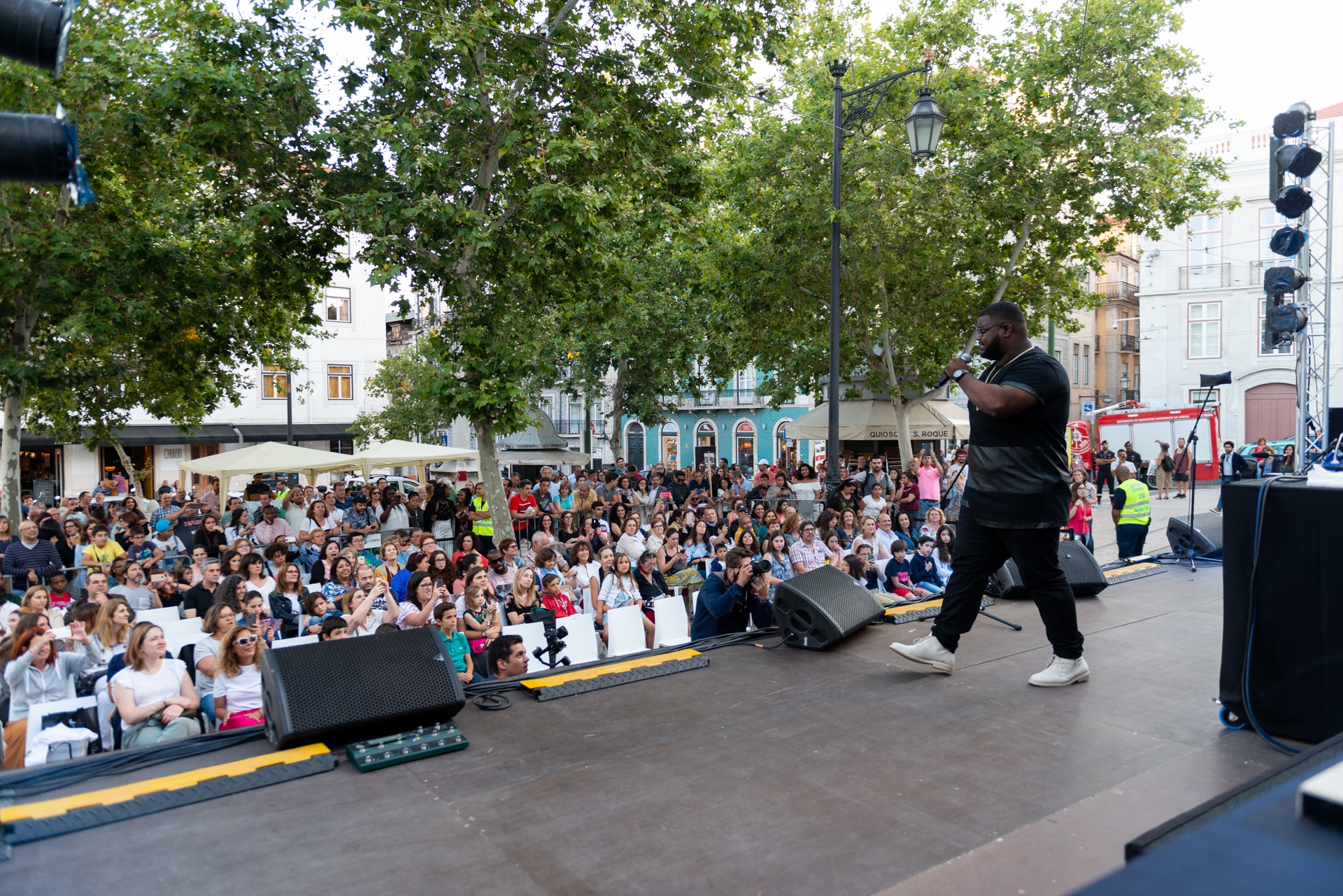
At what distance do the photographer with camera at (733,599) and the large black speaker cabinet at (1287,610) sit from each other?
356 centimetres

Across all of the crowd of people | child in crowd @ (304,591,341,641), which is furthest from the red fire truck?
child in crowd @ (304,591,341,641)

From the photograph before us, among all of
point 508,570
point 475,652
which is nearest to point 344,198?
point 508,570

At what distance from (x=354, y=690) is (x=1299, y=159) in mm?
9167

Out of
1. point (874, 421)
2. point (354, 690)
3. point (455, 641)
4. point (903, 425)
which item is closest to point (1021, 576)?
point (354, 690)

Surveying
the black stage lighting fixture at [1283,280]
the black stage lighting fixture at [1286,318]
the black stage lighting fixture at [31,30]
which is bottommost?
the black stage lighting fixture at [1286,318]

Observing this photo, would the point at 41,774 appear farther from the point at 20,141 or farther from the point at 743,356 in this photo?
the point at 743,356

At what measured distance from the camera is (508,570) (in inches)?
360

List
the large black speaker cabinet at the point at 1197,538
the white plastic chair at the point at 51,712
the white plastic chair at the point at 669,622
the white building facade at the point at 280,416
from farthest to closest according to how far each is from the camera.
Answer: the white building facade at the point at 280,416 < the large black speaker cabinet at the point at 1197,538 < the white plastic chair at the point at 669,622 < the white plastic chair at the point at 51,712

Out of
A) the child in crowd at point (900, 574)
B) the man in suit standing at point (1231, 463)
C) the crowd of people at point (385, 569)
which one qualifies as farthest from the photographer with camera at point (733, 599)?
the man in suit standing at point (1231, 463)

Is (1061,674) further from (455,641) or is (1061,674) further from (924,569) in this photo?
(924,569)

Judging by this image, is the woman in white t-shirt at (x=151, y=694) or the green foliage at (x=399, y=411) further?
the green foliage at (x=399, y=411)

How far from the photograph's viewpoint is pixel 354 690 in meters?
4.02

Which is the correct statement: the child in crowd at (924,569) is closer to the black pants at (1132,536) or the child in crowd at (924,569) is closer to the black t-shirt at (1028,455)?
the black pants at (1132,536)

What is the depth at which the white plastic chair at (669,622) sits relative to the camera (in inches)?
332
